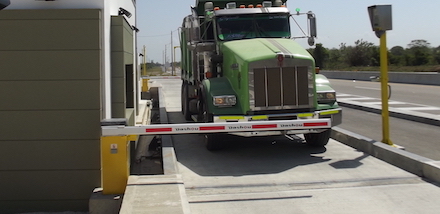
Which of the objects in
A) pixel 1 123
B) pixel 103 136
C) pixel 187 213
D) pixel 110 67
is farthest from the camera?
pixel 110 67

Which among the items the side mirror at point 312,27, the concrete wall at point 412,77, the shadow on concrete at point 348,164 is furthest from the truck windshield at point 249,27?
the concrete wall at point 412,77

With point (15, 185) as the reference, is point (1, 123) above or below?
above

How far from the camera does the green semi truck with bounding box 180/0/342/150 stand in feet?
27.8

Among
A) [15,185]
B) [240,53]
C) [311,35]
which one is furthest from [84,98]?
[311,35]

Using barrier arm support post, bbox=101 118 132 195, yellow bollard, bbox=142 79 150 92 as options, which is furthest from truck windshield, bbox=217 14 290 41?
yellow bollard, bbox=142 79 150 92

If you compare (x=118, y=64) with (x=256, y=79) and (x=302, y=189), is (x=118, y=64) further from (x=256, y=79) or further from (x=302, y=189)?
(x=302, y=189)

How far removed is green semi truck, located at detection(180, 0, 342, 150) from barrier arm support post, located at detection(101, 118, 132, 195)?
256 centimetres

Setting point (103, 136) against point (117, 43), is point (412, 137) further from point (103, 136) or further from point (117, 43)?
point (103, 136)

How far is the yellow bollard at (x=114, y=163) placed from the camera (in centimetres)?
586

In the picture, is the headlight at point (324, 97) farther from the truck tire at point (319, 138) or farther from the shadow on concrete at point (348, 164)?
the shadow on concrete at point (348, 164)

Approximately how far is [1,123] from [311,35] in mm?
6814

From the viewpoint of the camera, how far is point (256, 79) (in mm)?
8484

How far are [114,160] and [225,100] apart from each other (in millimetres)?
3091

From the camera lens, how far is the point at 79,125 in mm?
6562
